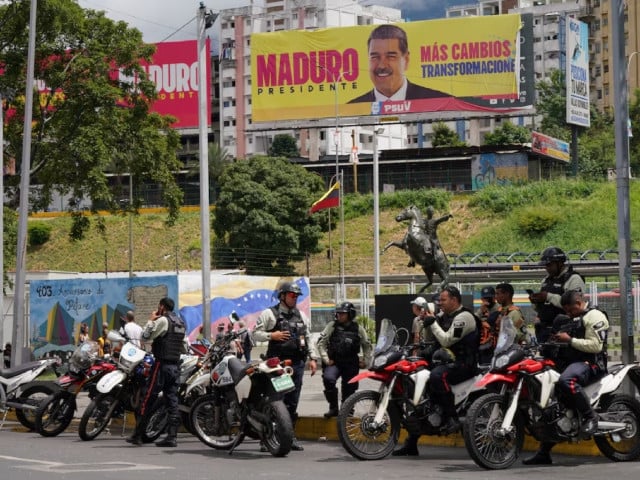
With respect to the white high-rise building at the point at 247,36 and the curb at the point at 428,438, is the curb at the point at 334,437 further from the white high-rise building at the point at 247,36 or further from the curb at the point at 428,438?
the white high-rise building at the point at 247,36

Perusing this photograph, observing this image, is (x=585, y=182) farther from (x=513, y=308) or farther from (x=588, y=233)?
(x=513, y=308)

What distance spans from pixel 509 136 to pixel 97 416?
271ft

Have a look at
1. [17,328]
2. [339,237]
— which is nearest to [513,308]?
[17,328]

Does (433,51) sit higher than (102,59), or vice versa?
(433,51)

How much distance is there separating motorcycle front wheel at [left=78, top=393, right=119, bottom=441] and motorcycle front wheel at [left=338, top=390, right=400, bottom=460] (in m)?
4.18

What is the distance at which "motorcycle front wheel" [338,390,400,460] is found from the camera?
12.1m

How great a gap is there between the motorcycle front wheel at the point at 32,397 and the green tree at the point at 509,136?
7840 cm

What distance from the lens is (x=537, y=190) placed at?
6900 cm

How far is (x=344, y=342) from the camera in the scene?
14.5 meters

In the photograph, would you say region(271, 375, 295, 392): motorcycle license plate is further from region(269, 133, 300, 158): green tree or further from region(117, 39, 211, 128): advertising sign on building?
region(269, 133, 300, 158): green tree

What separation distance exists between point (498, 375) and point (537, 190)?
5861 cm

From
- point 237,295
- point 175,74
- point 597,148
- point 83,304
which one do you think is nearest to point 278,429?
point 83,304

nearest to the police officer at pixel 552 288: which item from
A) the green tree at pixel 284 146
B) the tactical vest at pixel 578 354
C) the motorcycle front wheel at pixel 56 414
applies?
the tactical vest at pixel 578 354

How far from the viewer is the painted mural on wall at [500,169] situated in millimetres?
74500
